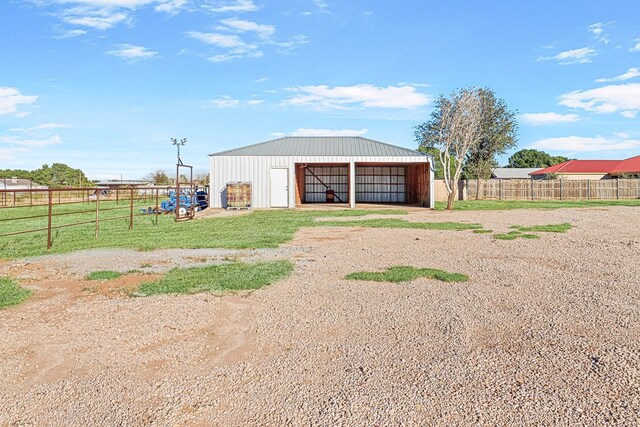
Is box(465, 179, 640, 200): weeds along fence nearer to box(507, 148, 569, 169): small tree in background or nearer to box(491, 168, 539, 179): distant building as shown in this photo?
box(491, 168, 539, 179): distant building

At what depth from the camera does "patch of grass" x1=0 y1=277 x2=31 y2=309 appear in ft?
18.5

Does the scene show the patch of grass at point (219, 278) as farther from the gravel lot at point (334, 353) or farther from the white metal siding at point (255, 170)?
the white metal siding at point (255, 170)

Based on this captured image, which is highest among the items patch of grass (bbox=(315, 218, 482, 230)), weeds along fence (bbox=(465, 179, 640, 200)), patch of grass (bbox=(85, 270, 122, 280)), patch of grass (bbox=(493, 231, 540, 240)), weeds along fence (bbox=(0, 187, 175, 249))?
weeds along fence (bbox=(465, 179, 640, 200))

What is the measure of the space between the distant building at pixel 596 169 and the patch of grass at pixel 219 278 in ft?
161

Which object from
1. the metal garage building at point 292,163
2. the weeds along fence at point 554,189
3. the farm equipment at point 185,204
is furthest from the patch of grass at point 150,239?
the weeds along fence at point 554,189

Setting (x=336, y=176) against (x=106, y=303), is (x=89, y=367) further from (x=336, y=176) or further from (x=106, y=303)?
(x=336, y=176)

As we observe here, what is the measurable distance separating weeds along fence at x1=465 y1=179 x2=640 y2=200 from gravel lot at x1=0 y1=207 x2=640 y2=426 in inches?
1290

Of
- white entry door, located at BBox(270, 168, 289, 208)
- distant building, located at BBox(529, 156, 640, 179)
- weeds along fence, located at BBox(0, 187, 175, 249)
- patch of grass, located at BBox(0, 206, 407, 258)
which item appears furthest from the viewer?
distant building, located at BBox(529, 156, 640, 179)

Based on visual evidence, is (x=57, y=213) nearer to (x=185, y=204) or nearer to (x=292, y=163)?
(x=185, y=204)

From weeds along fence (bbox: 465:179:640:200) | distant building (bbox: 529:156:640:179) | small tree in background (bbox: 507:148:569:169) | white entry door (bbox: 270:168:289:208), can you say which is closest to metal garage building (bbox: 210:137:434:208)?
white entry door (bbox: 270:168:289:208)

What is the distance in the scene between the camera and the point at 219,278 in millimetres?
6887

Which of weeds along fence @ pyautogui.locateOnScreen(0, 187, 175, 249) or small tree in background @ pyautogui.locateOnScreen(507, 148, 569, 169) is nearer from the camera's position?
weeds along fence @ pyautogui.locateOnScreen(0, 187, 175, 249)

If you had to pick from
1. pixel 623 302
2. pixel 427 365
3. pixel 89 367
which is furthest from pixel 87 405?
pixel 623 302

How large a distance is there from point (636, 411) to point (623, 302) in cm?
299
